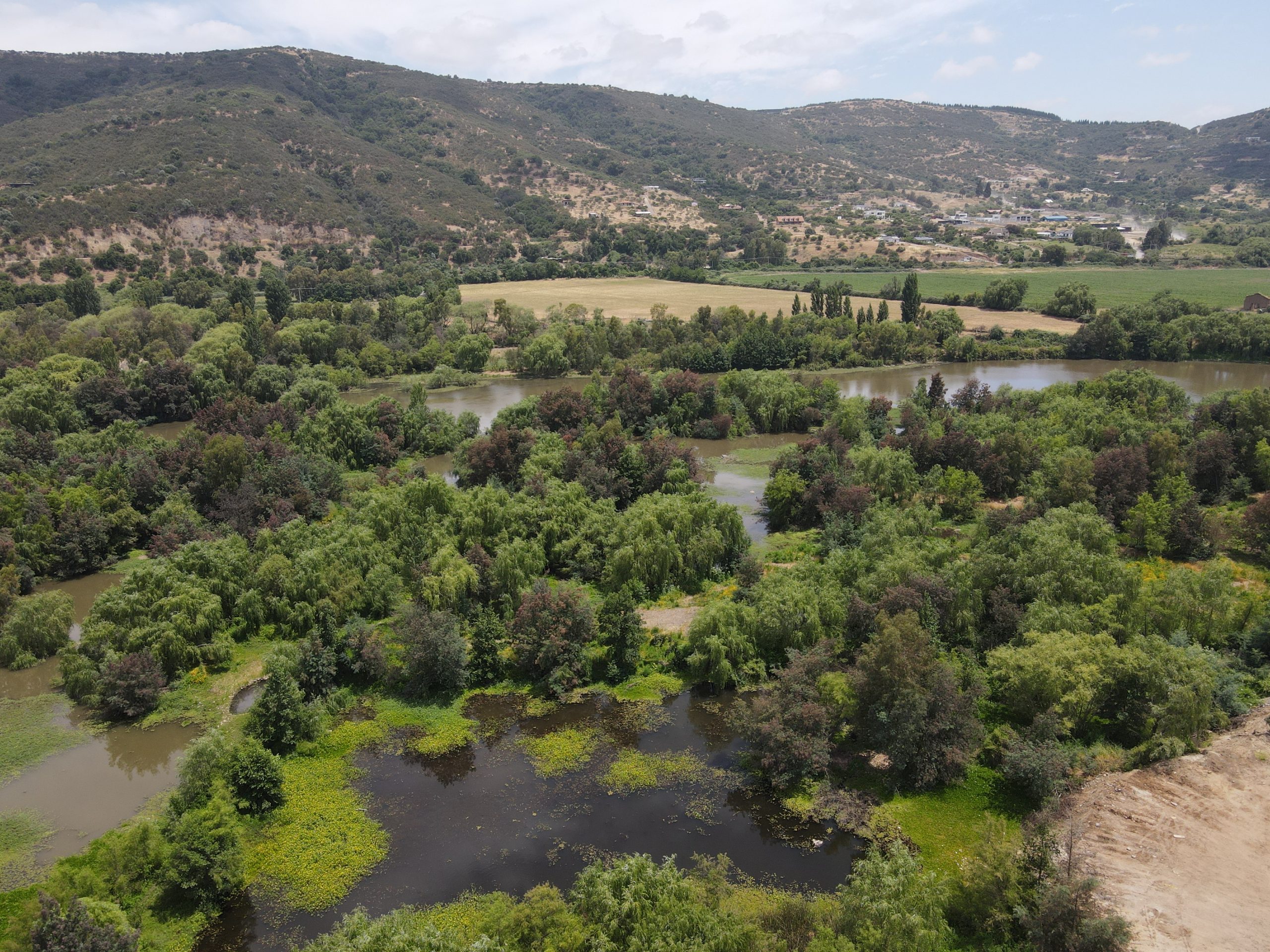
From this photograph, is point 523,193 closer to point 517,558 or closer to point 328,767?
point 517,558

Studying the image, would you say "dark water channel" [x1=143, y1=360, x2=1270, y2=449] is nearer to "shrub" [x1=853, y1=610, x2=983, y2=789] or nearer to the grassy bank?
the grassy bank

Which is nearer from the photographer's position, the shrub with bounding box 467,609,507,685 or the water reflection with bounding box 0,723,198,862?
the water reflection with bounding box 0,723,198,862

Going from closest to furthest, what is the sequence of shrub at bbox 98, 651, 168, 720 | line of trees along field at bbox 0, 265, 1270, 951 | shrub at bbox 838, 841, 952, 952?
shrub at bbox 838, 841, 952, 952 → line of trees along field at bbox 0, 265, 1270, 951 → shrub at bbox 98, 651, 168, 720

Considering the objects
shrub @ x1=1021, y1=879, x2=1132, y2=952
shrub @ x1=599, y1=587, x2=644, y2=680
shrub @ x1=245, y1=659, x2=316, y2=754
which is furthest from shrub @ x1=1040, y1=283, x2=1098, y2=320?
shrub @ x1=245, y1=659, x2=316, y2=754

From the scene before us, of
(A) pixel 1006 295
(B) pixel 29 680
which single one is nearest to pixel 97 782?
(B) pixel 29 680

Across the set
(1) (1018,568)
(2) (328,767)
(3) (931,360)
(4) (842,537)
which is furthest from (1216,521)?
(3) (931,360)

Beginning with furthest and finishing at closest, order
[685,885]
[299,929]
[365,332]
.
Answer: [365,332], [299,929], [685,885]
